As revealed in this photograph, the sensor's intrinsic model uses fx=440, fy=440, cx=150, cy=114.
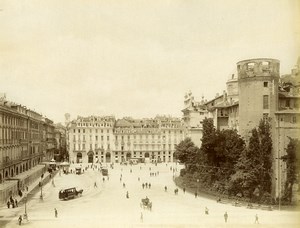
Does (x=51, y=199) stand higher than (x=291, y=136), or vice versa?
(x=291, y=136)

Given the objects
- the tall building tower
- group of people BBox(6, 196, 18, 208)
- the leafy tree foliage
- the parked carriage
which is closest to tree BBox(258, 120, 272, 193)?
the leafy tree foliage

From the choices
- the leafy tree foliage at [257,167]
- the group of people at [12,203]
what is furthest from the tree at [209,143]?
the group of people at [12,203]

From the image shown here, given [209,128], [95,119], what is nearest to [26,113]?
[209,128]

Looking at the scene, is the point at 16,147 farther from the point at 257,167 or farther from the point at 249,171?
the point at 257,167

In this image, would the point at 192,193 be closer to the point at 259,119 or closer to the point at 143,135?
the point at 259,119

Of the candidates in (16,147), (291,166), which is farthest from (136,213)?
(16,147)

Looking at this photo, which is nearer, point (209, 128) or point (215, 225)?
point (215, 225)

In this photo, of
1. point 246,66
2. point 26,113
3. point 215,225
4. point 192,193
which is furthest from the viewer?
point 26,113

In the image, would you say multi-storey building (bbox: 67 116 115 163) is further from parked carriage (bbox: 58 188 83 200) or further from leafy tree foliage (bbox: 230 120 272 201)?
leafy tree foliage (bbox: 230 120 272 201)
